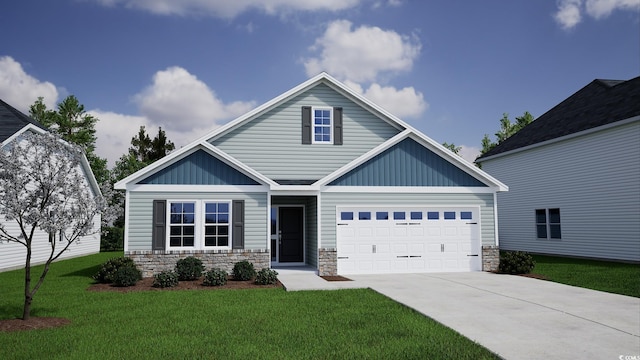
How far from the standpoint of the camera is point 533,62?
2681cm

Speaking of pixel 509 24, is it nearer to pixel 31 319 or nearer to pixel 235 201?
pixel 235 201

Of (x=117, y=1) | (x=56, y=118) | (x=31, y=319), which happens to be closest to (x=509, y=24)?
(x=117, y=1)

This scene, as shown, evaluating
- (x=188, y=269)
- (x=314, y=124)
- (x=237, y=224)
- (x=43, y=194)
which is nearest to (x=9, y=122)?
(x=188, y=269)

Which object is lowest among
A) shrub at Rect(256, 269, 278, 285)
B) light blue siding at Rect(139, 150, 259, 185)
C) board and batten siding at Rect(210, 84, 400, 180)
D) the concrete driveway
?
the concrete driveway

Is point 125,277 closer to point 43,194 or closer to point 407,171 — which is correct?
point 43,194

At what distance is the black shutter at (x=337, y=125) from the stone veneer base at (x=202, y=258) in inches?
226

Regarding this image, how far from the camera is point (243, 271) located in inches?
598

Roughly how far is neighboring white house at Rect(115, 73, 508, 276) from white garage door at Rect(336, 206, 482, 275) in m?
0.04

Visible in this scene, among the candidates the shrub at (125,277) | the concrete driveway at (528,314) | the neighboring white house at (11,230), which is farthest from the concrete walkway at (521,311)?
the neighboring white house at (11,230)

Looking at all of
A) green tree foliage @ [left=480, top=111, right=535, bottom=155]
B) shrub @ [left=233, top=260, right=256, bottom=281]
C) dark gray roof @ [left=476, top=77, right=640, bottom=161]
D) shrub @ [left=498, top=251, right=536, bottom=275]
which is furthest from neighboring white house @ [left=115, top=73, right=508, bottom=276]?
green tree foliage @ [left=480, top=111, right=535, bottom=155]

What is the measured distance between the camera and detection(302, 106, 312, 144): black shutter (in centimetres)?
1927

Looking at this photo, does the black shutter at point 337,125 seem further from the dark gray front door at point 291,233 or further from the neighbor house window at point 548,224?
the neighbor house window at point 548,224

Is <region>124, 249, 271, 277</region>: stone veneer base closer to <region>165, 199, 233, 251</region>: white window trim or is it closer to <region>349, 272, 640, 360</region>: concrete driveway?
<region>165, 199, 233, 251</region>: white window trim

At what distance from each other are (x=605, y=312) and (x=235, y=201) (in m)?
11.3
